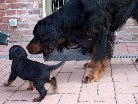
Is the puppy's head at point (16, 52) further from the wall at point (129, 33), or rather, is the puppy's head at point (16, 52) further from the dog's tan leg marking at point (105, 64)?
the wall at point (129, 33)

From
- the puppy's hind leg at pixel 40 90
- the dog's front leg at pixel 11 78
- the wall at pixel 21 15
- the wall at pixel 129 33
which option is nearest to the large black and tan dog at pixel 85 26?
the dog's front leg at pixel 11 78

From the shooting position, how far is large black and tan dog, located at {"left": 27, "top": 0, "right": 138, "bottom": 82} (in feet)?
13.1

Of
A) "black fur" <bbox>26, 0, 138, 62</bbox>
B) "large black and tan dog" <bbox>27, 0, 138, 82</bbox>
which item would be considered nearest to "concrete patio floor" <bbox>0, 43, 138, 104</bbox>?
"large black and tan dog" <bbox>27, 0, 138, 82</bbox>

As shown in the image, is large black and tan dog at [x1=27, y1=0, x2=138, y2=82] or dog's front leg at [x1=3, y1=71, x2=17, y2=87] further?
large black and tan dog at [x1=27, y1=0, x2=138, y2=82]

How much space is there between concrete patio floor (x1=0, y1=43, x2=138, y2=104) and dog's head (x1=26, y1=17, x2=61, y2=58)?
17.3 inches

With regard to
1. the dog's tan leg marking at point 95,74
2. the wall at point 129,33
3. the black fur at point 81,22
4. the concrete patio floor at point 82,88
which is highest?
the black fur at point 81,22

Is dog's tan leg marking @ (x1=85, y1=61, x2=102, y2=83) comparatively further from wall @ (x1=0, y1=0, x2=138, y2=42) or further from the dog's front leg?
wall @ (x1=0, y1=0, x2=138, y2=42)

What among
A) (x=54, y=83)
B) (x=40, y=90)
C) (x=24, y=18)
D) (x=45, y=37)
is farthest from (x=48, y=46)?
(x=24, y=18)

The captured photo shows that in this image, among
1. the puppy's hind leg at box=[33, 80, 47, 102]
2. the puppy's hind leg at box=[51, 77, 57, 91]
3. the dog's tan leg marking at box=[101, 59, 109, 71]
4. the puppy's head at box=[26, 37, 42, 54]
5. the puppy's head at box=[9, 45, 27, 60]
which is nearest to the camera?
the puppy's hind leg at box=[33, 80, 47, 102]

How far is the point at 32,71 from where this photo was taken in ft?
11.5

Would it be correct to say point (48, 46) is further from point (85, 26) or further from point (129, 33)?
point (129, 33)

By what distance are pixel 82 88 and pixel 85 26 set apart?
800 millimetres

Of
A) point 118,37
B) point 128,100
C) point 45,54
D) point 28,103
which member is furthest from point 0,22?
point 128,100

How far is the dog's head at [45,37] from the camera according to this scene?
13.0ft
